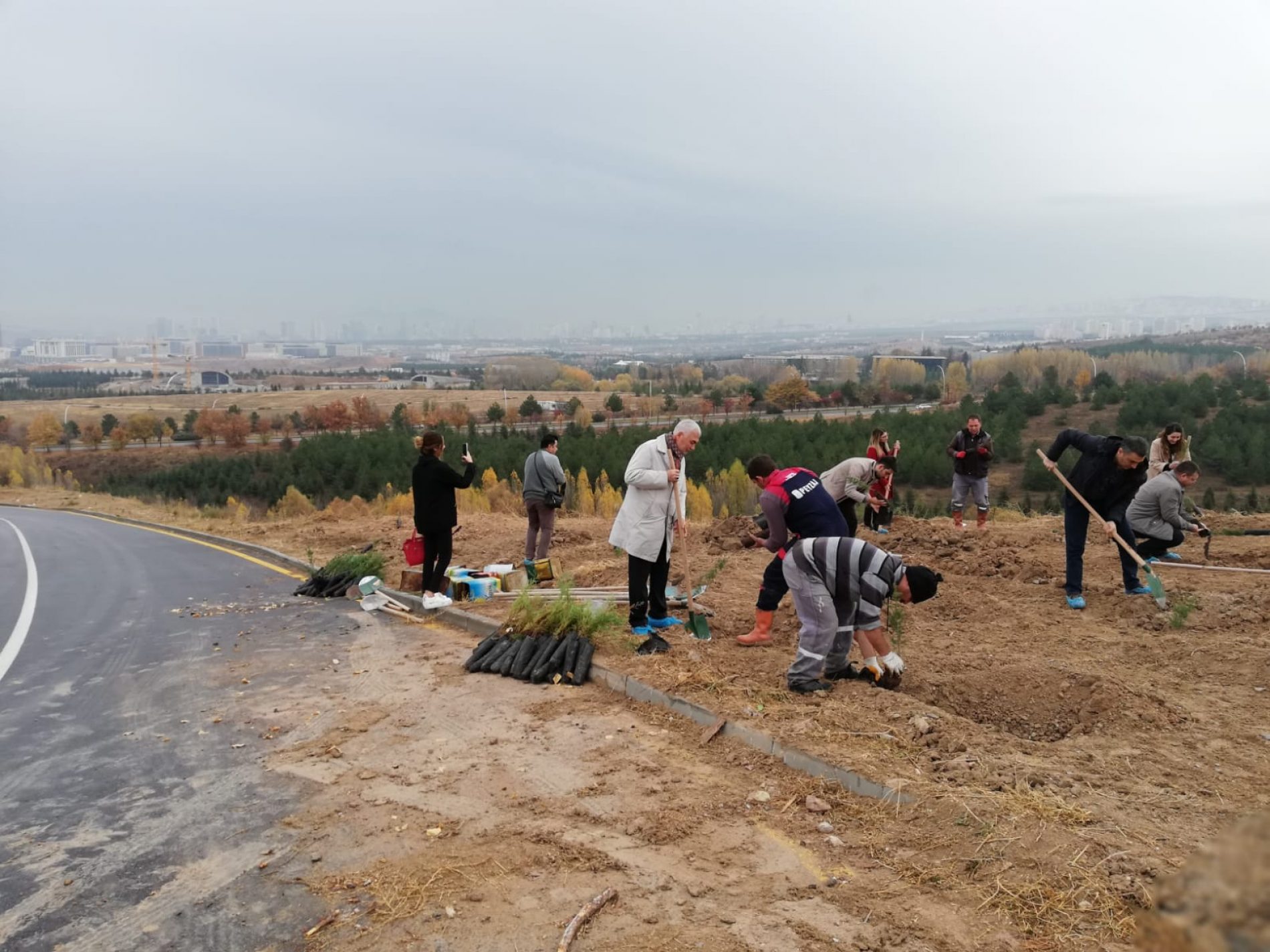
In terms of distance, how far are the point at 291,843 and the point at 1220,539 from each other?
12267mm

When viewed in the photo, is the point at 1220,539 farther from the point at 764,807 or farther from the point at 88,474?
the point at 88,474

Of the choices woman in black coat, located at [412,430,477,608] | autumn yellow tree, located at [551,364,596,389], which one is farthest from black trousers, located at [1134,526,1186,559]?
autumn yellow tree, located at [551,364,596,389]

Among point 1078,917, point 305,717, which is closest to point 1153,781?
point 1078,917

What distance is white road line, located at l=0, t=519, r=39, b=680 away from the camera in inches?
349

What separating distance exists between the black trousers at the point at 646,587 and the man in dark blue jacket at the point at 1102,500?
3.95 metres

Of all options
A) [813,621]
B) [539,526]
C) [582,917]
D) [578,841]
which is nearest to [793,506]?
[813,621]

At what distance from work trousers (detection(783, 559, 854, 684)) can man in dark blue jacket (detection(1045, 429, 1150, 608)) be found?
3.60m

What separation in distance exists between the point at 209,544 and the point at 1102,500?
15685 mm

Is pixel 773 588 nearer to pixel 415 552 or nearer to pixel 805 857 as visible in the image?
pixel 805 857

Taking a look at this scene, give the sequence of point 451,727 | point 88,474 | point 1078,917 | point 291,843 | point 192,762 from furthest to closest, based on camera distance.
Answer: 1. point 88,474
2. point 451,727
3. point 192,762
4. point 291,843
5. point 1078,917

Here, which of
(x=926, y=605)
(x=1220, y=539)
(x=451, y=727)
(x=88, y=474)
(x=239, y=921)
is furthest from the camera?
(x=88, y=474)

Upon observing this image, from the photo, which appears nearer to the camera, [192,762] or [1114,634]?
[192,762]

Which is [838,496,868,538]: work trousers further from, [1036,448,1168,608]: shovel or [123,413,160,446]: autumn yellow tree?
[123,413,160,446]: autumn yellow tree

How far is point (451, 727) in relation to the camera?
6.38m
